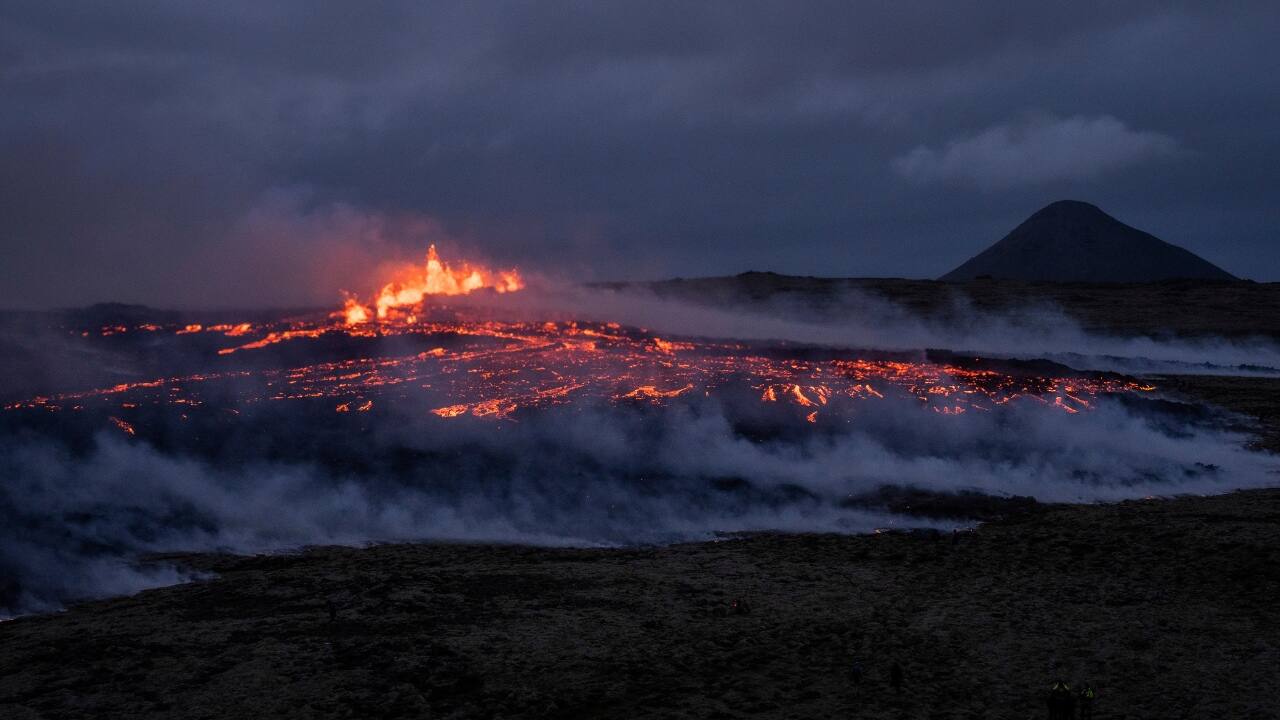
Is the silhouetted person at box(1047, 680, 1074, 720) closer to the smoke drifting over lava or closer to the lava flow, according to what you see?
the smoke drifting over lava

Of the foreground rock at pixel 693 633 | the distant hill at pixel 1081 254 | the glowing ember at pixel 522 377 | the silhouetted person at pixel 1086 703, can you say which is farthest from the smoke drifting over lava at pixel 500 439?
the distant hill at pixel 1081 254

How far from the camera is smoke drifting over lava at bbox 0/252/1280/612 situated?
22.1 meters

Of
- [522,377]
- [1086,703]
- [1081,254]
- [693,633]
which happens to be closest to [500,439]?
[522,377]

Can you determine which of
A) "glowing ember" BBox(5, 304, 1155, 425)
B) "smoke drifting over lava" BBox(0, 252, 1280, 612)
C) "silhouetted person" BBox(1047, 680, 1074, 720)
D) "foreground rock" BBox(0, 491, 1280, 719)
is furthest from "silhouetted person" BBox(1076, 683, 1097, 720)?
"glowing ember" BBox(5, 304, 1155, 425)

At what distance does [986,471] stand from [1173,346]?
1446 inches

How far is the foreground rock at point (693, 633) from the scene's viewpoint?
1186 cm

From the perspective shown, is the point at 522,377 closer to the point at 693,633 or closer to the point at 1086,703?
the point at 693,633

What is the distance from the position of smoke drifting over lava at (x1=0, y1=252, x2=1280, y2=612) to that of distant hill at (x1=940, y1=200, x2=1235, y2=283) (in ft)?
298

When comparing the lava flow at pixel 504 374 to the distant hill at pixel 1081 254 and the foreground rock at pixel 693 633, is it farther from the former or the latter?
the distant hill at pixel 1081 254

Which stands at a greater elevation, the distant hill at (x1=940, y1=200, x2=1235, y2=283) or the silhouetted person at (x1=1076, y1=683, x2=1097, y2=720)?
the distant hill at (x1=940, y1=200, x2=1235, y2=283)

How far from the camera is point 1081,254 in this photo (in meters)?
129

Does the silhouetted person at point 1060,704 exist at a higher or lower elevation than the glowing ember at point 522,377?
lower

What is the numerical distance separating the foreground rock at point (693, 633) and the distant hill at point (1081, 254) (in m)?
109

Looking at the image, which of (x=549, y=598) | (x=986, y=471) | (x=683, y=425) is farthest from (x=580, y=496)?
(x=986, y=471)
